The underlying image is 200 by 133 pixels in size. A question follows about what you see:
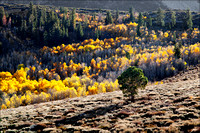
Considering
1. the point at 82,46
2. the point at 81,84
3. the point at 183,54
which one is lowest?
the point at 81,84

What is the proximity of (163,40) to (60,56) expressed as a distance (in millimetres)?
131349

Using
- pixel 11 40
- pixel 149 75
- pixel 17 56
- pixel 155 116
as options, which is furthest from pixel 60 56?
pixel 155 116

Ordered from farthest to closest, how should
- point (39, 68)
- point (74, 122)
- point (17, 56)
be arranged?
point (17, 56), point (39, 68), point (74, 122)

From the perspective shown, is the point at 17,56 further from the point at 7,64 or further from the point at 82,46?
the point at 82,46

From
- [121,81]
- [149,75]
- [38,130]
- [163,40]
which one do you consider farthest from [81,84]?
[163,40]

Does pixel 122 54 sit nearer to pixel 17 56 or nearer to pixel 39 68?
pixel 39 68

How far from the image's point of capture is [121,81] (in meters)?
30.3

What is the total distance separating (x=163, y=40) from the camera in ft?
631

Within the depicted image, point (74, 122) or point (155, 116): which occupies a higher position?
point (155, 116)

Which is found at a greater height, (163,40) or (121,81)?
(163,40)

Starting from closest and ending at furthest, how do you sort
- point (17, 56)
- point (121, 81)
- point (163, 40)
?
point (121, 81) → point (17, 56) → point (163, 40)

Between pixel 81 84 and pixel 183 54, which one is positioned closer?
pixel 81 84

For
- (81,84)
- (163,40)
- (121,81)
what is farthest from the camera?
(163,40)

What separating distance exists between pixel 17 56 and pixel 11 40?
32.0m
